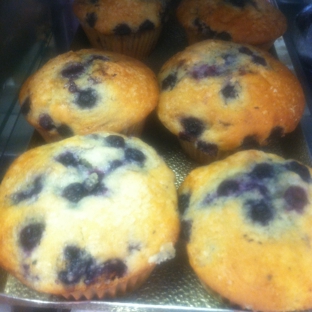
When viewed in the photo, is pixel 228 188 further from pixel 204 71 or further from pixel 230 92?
pixel 204 71

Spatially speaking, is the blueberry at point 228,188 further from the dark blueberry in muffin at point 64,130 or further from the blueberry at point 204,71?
the dark blueberry in muffin at point 64,130

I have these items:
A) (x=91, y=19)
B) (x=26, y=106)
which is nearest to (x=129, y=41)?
(x=91, y=19)

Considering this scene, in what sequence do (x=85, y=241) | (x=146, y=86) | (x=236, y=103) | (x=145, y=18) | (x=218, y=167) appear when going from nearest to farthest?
(x=85, y=241) < (x=218, y=167) < (x=236, y=103) < (x=146, y=86) < (x=145, y=18)

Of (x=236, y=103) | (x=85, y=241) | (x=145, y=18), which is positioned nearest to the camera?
(x=85, y=241)

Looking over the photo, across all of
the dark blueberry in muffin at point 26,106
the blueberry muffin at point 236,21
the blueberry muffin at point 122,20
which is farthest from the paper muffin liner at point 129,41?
the dark blueberry in muffin at point 26,106

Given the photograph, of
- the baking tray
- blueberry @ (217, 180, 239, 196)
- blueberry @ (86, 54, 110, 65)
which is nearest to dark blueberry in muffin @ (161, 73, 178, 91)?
the baking tray

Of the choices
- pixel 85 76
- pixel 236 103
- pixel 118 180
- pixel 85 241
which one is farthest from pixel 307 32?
pixel 85 241

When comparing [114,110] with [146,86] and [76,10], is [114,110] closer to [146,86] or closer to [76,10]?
[146,86]
